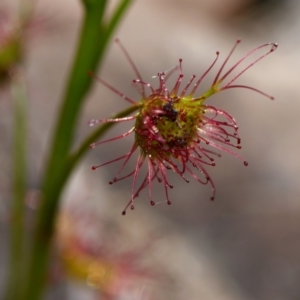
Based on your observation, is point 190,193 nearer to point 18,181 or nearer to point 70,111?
point 18,181

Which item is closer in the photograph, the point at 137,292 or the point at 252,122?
the point at 137,292

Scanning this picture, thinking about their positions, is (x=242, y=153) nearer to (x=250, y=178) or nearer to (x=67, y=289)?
(x=250, y=178)

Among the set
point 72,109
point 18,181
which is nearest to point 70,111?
point 72,109

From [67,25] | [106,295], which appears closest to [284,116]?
[67,25]

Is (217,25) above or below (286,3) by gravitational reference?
below

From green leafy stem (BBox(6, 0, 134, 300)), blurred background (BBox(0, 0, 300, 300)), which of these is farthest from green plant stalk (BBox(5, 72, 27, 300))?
blurred background (BBox(0, 0, 300, 300))

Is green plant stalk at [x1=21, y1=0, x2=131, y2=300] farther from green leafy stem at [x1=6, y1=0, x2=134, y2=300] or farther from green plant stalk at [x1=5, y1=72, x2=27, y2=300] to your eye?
green plant stalk at [x1=5, y1=72, x2=27, y2=300]
